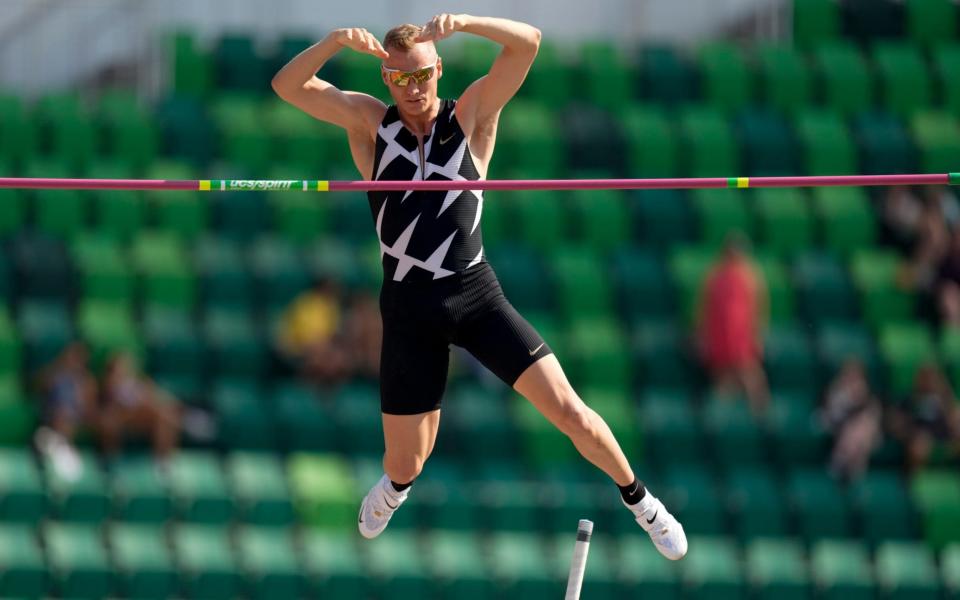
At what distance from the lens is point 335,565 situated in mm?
12812

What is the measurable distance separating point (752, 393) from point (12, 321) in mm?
5998

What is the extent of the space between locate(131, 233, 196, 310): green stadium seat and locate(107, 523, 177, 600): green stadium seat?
2.28 m

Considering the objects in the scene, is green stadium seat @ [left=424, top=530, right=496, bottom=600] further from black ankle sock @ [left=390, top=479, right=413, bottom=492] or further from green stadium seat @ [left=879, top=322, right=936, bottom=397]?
black ankle sock @ [left=390, top=479, right=413, bottom=492]

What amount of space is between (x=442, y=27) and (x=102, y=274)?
7111mm

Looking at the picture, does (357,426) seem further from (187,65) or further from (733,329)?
(187,65)

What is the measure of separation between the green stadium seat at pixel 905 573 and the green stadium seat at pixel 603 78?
4.92 m

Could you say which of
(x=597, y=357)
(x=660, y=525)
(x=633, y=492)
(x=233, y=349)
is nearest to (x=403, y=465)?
(x=633, y=492)

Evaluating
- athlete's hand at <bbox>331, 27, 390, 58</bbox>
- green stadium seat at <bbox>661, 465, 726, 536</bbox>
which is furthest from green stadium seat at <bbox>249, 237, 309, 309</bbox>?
athlete's hand at <bbox>331, 27, 390, 58</bbox>

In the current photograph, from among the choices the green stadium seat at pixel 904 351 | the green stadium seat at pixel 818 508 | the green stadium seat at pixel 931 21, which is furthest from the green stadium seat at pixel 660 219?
the green stadium seat at pixel 931 21

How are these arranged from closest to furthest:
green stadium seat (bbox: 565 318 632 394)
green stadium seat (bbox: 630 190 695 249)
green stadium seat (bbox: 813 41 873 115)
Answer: green stadium seat (bbox: 565 318 632 394)
green stadium seat (bbox: 630 190 695 249)
green stadium seat (bbox: 813 41 873 115)

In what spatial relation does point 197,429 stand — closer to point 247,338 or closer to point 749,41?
point 247,338

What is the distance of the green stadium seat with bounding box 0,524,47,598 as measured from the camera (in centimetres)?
1238

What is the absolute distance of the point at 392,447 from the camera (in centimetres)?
827

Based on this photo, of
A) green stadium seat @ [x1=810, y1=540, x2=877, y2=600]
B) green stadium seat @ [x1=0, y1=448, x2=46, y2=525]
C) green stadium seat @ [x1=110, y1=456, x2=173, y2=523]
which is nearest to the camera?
green stadium seat @ [x1=0, y1=448, x2=46, y2=525]
